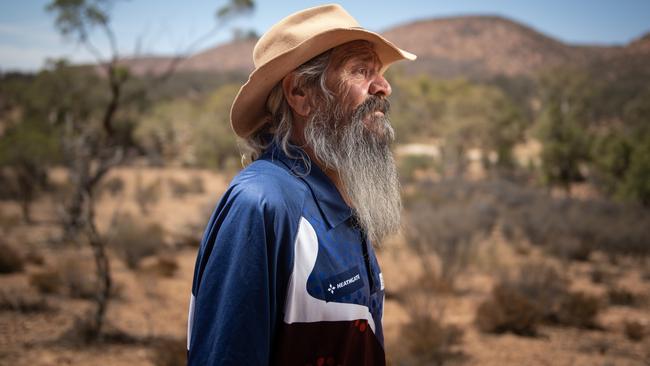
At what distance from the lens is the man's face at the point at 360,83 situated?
6.19 ft

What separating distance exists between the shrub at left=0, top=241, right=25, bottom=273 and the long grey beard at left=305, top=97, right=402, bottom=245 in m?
8.87

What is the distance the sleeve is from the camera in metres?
1.32

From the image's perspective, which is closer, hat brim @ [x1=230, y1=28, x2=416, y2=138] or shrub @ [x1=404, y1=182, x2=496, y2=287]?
hat brim @ [x1=230, y1=28, x2=416, y2=138]

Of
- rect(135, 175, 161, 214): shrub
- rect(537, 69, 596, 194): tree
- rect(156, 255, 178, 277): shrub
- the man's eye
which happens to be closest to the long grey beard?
the man's eye

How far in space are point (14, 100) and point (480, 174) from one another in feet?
89.3

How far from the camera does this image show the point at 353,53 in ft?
6.35

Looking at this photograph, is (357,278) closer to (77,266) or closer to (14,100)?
(77,266)

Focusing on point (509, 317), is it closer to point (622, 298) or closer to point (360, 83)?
point (622, 298)

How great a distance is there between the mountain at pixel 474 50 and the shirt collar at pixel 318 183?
88.1 metres

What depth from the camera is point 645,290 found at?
952cm

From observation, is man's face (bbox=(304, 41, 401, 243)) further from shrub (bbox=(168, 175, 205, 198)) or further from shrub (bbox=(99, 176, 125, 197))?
shrub (bbox=(168, 175, 205, 198))

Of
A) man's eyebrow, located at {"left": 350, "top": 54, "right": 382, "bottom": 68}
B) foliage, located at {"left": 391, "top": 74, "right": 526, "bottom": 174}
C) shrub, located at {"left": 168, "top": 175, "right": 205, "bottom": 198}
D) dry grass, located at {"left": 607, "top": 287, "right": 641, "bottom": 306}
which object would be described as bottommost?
shrub, located at {"left": 168, "top": 175, "right": 205, "bottom": 198}

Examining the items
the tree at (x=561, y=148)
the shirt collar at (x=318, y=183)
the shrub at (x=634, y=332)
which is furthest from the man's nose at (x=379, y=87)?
the tree at (x=561, y=148)

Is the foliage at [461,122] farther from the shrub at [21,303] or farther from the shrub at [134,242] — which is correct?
the shrub at [21,303]
